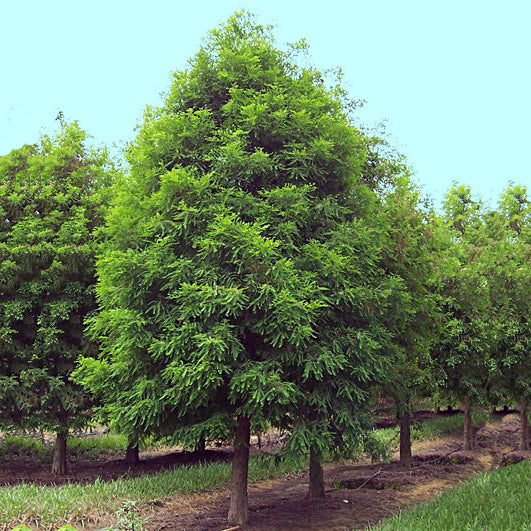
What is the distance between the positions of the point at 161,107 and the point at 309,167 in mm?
2954

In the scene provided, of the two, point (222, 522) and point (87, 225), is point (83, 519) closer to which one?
point (222, 522)

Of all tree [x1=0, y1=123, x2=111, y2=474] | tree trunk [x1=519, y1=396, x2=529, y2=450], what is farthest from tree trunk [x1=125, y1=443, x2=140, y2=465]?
tree trunk [x1=519, y1=396, x2=529, y2=450]

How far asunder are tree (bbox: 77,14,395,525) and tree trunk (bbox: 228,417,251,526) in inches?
1.0

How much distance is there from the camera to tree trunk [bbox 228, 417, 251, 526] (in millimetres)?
8398

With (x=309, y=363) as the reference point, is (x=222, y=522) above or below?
below

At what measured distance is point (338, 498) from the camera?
10.5 meters

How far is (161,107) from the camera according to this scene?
31.0 ft

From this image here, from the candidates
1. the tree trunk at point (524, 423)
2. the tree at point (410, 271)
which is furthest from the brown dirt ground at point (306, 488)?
the tree at point (410, 271)

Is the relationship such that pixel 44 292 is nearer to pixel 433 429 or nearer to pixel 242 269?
pixel 242 269

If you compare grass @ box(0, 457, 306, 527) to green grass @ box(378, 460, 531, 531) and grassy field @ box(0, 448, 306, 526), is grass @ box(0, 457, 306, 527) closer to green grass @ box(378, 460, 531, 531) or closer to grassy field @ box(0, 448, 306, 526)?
grassy field @ box(0, 448, 306, 526)

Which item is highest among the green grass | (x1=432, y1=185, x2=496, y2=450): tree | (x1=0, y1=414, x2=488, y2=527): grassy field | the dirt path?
(x1=432, y1=185, x2=496, y2=450): tree

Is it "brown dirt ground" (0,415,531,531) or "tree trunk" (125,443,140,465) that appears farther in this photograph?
"tree trunk" (125,443,140,465)

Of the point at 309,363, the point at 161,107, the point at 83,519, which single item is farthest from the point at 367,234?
the point at 83,519

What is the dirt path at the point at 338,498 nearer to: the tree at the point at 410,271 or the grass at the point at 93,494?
the grass at the point at 93,494
